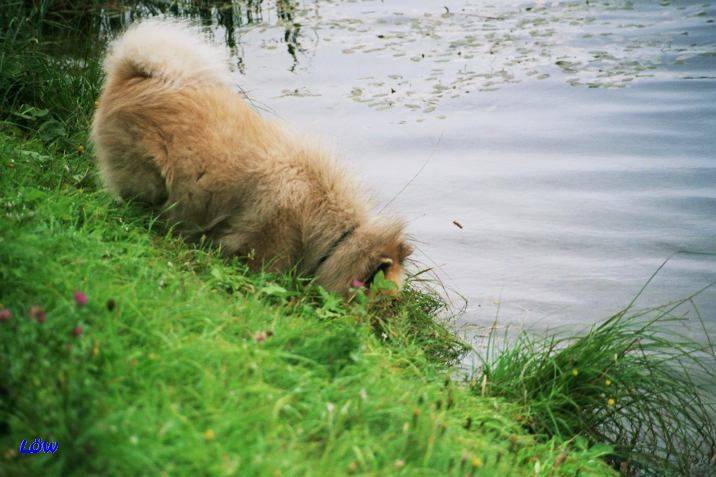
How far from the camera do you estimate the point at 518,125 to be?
287 inches

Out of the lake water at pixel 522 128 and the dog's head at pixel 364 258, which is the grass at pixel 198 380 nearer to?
the dog's head at pixel 364 258

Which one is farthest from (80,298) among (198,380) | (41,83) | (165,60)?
(41,83)

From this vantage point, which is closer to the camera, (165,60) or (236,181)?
(236,181)

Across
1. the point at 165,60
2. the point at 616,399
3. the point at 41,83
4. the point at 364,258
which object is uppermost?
the point at 165,60

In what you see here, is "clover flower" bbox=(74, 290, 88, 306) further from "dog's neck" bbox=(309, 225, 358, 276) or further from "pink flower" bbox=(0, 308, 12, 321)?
"dog's neck" bbox=(309, 225, 358, 276)

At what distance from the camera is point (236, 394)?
2465 mm

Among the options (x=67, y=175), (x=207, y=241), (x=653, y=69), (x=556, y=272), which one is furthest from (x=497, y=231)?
(x=653, y=69)

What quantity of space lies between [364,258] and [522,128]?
3.54 meters

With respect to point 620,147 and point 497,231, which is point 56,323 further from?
point 620,147

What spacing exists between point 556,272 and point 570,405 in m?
1.64

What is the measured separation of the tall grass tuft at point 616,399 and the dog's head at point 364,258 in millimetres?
772

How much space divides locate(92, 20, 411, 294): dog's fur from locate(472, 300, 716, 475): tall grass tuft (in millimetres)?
919

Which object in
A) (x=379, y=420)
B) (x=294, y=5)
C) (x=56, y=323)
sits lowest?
(x=379, y=420)

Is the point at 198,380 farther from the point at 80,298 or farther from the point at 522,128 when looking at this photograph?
the point at 522,128
